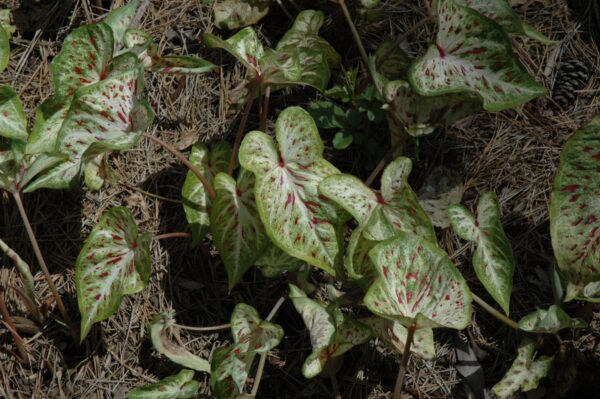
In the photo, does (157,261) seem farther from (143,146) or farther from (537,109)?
(537,109)

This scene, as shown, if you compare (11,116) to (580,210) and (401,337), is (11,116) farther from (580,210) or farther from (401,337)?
(580,210)

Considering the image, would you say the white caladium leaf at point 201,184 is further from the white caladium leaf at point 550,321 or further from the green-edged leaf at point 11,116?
the white caladium leaf at point 550,321

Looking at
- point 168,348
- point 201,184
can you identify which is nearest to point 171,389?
point 168,348

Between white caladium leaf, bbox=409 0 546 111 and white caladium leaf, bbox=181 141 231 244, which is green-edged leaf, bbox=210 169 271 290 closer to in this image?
white caladium leaf, bbox=181 141 231 244

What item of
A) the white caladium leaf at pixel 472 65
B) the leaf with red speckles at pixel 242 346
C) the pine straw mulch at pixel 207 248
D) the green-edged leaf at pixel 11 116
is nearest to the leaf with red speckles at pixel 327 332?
the leaf with red speckles at pixel 242 346

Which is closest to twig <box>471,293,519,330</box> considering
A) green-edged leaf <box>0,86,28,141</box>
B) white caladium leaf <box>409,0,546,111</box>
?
white caladium leaf <box>409,0,546,111</box>

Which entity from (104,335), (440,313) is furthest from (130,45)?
(440,313)
